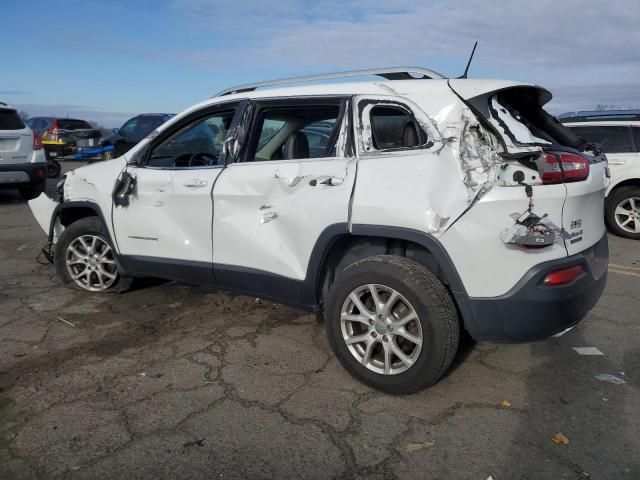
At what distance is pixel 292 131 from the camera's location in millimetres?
3818

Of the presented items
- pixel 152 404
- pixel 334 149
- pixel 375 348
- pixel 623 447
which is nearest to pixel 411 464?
pixel 375 348

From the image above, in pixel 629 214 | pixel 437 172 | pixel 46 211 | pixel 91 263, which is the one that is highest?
pixel 437 172

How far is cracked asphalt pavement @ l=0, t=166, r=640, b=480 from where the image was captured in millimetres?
2475

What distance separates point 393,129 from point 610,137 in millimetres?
6248

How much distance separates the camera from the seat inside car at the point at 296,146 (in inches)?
144

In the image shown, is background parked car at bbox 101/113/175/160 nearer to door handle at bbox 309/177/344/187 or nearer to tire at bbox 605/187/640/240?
tire at bbox 605/187/640/240

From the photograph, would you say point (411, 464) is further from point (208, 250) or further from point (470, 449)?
point (208, 250)

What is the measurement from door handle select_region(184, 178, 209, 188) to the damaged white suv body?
0.02 metres

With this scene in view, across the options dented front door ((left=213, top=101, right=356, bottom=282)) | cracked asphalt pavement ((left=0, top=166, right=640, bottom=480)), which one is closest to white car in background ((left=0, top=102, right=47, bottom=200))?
cracked asphalt pavement ((left=0, top=166, right=640, bottom=480))

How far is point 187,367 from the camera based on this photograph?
3.41 metres

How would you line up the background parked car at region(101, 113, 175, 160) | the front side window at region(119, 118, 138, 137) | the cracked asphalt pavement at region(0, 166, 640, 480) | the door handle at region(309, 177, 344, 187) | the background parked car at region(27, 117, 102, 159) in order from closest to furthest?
the cracked asphalt pavement at region(0, 166, 640, 480)
the door handle at region(309, 177, 344, 187)
the background parked car at region(101, 113, 175, 160)
the front side window at region(119, 118, 138, 137)
the background parked car at region(27, 117, 102, 159)

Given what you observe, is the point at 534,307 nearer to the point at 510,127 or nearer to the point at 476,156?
the point at 476,156

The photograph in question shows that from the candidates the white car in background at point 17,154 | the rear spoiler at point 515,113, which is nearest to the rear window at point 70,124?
the white car in background at point 17,154

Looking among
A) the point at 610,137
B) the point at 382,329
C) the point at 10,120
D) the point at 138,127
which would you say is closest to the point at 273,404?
the point at 382,329
